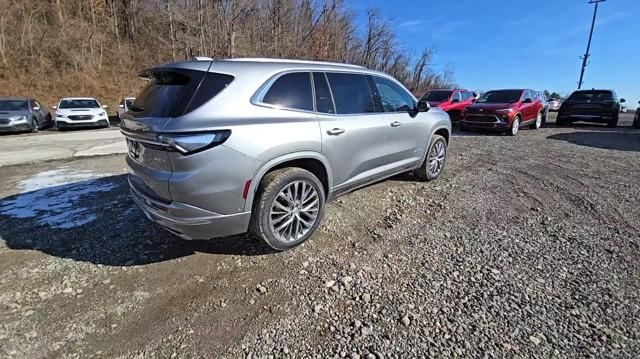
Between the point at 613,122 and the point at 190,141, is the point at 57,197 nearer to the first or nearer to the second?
the point at 190,141

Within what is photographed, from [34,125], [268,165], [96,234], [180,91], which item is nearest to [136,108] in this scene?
[180,91]

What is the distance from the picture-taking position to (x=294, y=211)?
3.13 meters

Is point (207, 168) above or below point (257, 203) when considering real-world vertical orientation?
above

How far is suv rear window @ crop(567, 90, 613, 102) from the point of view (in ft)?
42.5

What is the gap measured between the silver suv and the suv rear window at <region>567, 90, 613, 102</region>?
14.4 meters

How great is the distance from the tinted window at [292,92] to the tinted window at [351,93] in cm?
39

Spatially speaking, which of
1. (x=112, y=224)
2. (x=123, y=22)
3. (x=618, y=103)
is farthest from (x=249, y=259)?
(x=123, y=22)

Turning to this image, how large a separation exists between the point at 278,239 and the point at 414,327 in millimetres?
1434

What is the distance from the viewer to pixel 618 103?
1282cm

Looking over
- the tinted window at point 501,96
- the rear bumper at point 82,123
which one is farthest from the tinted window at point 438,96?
the rear bumper at point 82,123

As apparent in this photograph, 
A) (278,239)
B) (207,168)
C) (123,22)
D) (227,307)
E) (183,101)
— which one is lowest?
(227,307)

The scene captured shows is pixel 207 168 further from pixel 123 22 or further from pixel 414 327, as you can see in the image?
pixel 123 22

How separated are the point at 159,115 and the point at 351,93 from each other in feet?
6.91

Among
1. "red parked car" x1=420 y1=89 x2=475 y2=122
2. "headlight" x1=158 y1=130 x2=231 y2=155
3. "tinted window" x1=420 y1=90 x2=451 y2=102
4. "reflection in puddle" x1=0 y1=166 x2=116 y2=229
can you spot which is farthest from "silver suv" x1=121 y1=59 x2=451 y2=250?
"tinted window" x1=420 y1=90 x2=451 y2=102
